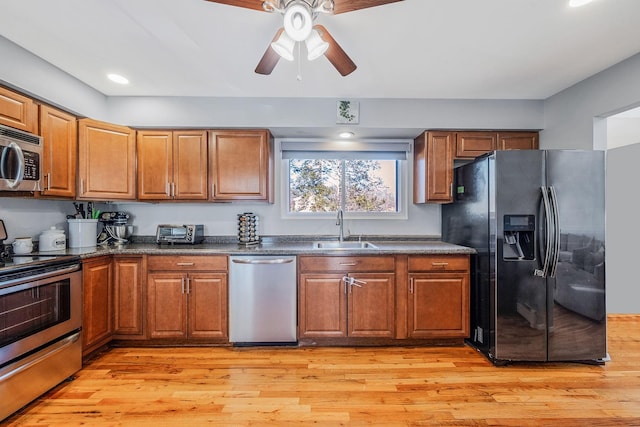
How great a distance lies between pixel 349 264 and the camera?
2725 millimetres

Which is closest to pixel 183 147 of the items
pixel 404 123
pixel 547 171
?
pixel 404 123

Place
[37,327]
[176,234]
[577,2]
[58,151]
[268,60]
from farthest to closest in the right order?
[176,234]
[58,151]
[37,327]
[268,60]
[577,2]

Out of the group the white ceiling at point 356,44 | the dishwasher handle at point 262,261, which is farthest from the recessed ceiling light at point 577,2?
the dishwasher handle at point 262,261

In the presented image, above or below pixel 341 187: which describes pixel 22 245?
below

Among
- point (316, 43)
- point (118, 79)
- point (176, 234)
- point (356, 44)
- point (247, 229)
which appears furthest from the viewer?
point (247, 229)

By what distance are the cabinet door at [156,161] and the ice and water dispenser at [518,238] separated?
308 cm

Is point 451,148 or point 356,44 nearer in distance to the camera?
point 356,44

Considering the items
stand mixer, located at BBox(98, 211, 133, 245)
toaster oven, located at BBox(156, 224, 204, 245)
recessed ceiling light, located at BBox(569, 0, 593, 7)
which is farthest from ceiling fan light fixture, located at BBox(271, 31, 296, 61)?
stand mixer, located at BBox(98, 211, 133, 245)

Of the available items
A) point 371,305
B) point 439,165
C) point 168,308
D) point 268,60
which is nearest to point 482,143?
point 439,165

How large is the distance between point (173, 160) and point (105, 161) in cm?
57

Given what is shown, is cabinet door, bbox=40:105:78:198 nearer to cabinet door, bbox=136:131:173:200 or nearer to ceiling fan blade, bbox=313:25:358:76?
cabinet door, bbox=136:131:173:200

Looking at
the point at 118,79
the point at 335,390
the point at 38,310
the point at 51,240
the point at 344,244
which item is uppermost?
the point at 118,79

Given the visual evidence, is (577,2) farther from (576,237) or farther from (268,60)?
(268,60)

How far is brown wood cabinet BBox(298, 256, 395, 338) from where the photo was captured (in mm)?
2717
